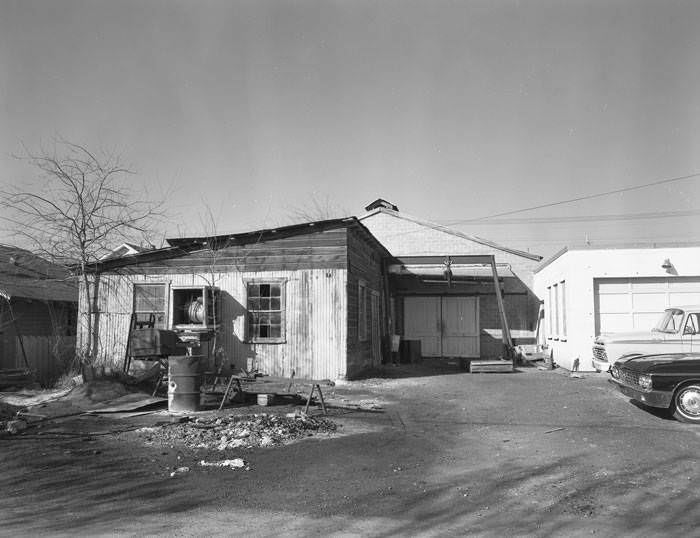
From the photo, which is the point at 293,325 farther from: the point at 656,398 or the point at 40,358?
the point at 656,398

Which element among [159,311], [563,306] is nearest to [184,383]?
[159,311]

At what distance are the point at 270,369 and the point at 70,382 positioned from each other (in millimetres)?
4885

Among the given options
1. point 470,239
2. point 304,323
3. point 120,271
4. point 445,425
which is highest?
point 470,239

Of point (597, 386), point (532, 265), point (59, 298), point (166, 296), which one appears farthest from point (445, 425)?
point (532, 265)

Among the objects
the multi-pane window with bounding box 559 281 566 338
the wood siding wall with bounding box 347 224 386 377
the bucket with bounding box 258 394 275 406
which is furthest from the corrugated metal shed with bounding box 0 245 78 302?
the multi-pane window with bounding box 559 281 566 338

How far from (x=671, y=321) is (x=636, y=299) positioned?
4.99 metres

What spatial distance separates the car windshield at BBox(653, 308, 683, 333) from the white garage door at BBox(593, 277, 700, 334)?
14.5ft

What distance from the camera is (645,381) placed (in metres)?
9.77

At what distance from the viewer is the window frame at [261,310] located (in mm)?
16094

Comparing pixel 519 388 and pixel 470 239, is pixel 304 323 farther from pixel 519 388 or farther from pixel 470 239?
pixel 470 239

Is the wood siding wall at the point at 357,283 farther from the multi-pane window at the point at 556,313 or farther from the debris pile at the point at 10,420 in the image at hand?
the debris pile at the point at 10,420

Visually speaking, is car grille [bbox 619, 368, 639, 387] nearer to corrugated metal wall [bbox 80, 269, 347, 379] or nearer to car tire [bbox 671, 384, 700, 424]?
car tire [bbox 671, 384, 700, 424]

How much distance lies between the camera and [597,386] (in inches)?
571

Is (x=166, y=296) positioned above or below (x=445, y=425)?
above
